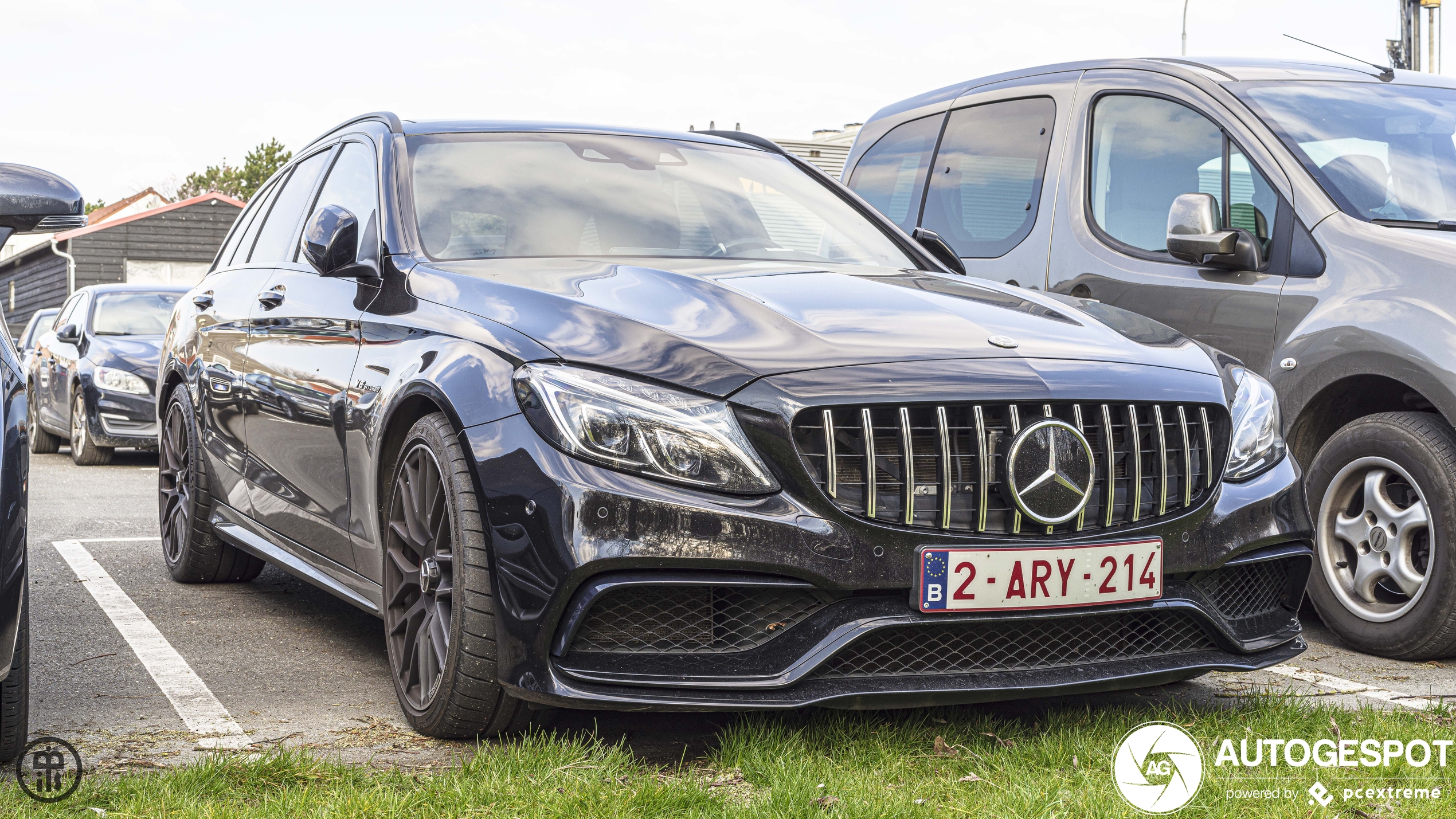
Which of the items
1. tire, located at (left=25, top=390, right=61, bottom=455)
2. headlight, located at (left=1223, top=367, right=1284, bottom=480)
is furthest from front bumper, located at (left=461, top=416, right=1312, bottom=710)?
tire, located at (left=25, top=390, right=61, bottom=455)

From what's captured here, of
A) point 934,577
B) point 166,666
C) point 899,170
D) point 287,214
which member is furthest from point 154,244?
point 934,577

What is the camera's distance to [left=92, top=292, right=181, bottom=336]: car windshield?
43.6ft

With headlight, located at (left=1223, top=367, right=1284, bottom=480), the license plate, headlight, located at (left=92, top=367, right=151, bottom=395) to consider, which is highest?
headlight, located at (left=1223, top=367, right=1284, bottom=480)

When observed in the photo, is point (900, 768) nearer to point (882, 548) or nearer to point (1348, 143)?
point (882, 548)

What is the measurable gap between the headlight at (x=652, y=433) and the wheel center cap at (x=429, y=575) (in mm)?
566

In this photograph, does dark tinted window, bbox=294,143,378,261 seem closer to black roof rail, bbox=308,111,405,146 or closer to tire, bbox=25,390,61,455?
black roof rail, bbox=308,111,405,146

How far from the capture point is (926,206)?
6578 mm

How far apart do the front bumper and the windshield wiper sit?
88.5 inches

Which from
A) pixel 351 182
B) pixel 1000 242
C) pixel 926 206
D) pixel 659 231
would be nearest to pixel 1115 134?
pixel 1000 242

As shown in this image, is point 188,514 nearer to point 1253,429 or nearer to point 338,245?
point 338,245

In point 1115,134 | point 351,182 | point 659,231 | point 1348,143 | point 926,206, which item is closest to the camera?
point 659,231

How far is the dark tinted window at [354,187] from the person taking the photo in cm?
445

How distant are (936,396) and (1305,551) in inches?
47.4

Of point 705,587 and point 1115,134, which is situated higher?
point 1115,134
